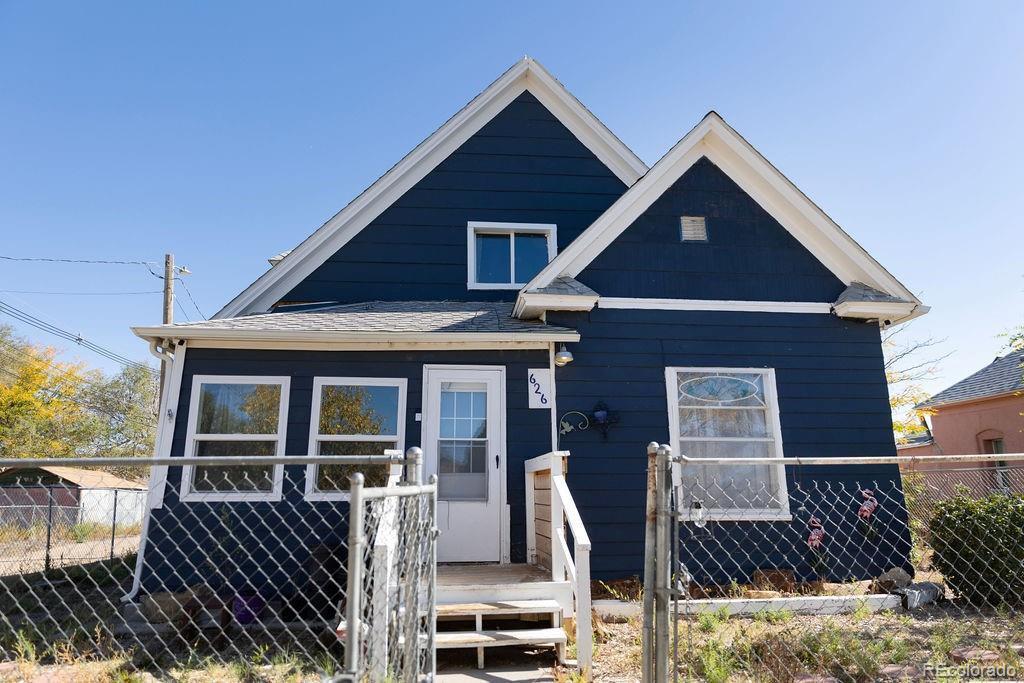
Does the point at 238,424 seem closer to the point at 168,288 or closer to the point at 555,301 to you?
the point at 555,301

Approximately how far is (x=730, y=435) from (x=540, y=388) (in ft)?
7.68

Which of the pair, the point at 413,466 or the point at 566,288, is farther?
the point at 566,288

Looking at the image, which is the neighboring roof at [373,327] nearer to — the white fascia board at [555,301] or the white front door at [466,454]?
the white fascia board at [555,301]

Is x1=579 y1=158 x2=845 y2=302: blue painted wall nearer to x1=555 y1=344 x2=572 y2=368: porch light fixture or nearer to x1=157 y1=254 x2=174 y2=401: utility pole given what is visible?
x1=555 y1=344 x2=572 y2=368: porch light fixture

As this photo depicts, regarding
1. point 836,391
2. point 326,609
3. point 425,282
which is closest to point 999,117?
point 836,391

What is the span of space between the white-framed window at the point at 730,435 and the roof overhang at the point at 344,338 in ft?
5.20

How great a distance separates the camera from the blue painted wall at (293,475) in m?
6.49

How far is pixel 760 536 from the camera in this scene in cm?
677

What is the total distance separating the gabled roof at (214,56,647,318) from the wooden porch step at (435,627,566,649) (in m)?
5.87

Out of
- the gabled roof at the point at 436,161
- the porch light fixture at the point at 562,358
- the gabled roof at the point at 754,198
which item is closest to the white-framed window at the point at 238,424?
the gabled roof at the point at 436,161

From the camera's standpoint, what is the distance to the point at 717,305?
7.36 m

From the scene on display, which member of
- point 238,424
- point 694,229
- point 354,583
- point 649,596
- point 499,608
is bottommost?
point 499,608

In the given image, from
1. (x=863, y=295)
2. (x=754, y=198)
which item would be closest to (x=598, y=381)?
(x=754, y=198)

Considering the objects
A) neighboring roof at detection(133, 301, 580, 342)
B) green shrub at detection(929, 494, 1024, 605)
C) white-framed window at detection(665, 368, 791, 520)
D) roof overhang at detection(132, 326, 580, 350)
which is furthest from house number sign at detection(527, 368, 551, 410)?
green shrub at detection(929, 494, 1024, 605)
